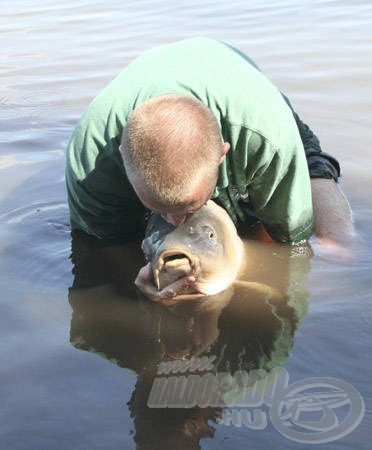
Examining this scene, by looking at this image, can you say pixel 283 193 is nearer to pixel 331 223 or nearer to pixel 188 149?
pixel 331 223

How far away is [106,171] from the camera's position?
354cm

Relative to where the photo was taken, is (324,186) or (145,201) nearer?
(145,201)

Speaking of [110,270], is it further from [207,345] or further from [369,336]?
[369,336]

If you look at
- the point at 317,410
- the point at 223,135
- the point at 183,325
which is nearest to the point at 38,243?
the point at 183,325

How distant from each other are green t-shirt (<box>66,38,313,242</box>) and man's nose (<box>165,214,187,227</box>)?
1.18 feet

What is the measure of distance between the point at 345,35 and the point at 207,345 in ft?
19.2

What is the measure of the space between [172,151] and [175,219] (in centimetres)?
48

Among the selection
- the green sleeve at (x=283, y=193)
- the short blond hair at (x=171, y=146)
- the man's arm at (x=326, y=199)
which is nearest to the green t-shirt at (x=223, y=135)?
the green sleeve at (x=283, y=193)

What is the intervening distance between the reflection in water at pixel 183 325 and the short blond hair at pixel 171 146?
0.62 meters

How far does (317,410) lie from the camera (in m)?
2.66

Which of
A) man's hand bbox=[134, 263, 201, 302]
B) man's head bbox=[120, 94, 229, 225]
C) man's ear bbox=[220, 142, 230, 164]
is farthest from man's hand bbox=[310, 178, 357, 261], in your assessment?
man's head bbox=[120, 94, 229, 225]

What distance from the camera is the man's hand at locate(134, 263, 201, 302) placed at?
10.7 feet

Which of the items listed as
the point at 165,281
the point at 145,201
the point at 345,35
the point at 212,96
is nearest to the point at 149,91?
the point at 212,96

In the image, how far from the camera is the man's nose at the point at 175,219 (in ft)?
10.5
